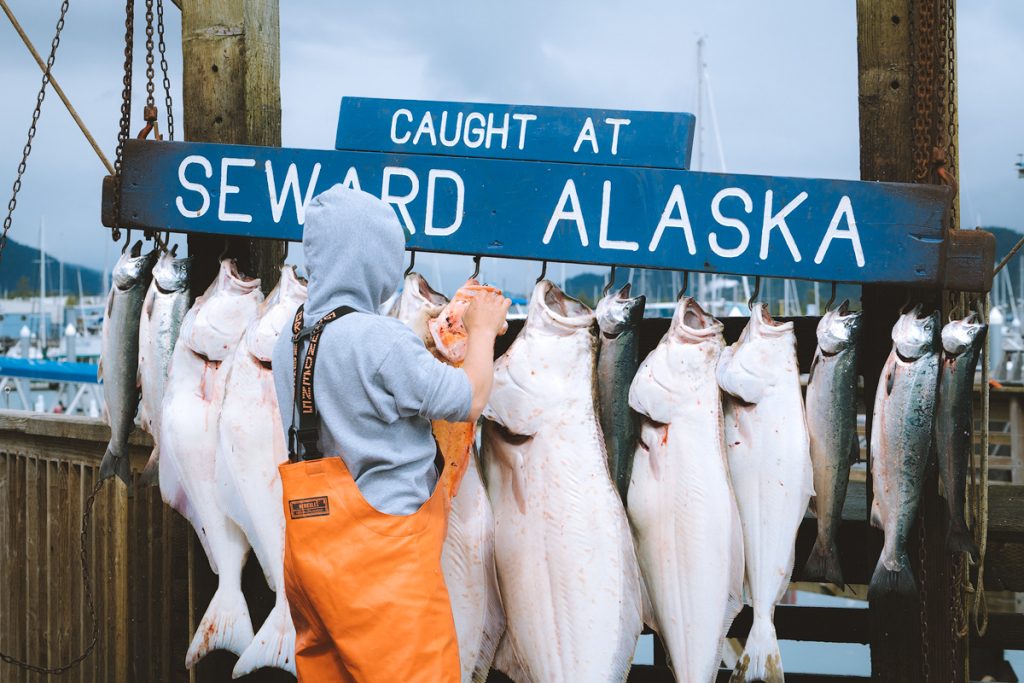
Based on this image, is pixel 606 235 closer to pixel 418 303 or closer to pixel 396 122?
pixel 418 303

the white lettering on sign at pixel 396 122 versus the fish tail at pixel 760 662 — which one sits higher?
the white lettering on sign at pixel 396 122

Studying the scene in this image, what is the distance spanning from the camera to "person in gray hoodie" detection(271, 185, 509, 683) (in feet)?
6.66

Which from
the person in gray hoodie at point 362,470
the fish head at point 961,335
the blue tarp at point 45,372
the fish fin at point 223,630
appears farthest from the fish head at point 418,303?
the blue tarp at point 45,372

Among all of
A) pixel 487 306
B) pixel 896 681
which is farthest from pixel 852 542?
pixel 487 306

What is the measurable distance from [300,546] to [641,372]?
1.05 meters

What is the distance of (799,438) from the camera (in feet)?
8.10

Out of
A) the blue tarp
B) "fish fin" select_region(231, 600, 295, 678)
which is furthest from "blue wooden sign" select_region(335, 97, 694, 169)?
the blue tarp

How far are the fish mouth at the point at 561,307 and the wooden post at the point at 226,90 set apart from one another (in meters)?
1.19

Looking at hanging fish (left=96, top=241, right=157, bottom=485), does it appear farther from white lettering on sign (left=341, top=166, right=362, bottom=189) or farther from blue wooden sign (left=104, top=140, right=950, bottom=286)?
white lettering on sign (left=341, top=166, right=362, bottom=189)

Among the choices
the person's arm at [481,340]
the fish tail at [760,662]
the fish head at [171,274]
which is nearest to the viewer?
the person's arm at [481,340]

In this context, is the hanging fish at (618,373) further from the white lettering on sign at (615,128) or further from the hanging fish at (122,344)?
the hanging fish at (122,344)

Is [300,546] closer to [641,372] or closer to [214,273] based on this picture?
[641,372]

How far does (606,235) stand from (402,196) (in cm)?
64

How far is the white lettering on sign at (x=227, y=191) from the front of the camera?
9.35 feet
